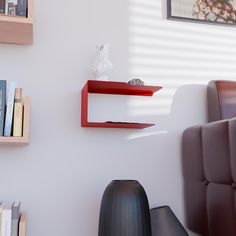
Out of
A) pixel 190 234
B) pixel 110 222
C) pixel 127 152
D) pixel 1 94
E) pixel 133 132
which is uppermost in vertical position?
pixel 1 94

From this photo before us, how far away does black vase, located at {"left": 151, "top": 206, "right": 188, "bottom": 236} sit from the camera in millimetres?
1568

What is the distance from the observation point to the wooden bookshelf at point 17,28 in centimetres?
142

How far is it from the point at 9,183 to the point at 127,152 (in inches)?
24.8

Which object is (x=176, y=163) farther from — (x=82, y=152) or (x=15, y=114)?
(x=15, y=114)

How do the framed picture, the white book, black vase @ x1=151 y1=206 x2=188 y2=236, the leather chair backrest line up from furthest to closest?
the framed picture < the leather chair backrest < black vase @ x1=151 y1=206 x2=188 y2=236 < the white book

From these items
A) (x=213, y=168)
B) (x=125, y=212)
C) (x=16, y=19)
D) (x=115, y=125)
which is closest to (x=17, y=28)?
(x=16, y=19)

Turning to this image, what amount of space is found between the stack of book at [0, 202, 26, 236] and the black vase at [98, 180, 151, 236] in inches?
13.4

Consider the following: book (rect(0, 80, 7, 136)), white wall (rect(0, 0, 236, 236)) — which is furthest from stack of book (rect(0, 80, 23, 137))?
white wall (rect(0, 0, 236, 236))

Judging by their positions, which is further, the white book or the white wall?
the white wall

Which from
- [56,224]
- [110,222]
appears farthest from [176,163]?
[56,224]

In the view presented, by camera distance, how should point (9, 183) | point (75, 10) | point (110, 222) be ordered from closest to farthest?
point (110, 222), point (9, 183), point (75, 10)

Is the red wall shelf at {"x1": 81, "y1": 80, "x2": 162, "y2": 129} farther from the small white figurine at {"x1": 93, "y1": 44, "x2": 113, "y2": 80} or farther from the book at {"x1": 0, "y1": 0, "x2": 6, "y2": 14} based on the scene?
the book at {"x1": 0, "y1": 0, "x2": 6, "y2": 14}

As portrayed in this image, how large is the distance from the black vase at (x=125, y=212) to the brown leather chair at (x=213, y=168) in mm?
320

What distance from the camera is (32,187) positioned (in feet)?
5.20
